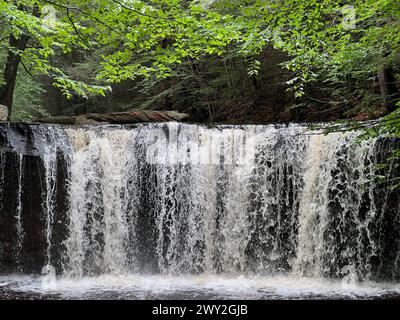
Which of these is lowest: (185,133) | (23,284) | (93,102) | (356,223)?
(23,284)

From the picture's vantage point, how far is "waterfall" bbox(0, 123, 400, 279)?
8.49 m

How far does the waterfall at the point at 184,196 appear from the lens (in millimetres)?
8492

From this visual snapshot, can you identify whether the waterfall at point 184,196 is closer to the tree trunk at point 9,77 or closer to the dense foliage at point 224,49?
the dense foliage at point 224,49

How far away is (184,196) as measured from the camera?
30.5 ft

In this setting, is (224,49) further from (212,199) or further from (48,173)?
(48,173)

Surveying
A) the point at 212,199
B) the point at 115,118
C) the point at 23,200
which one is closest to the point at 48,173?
the point at 23,200

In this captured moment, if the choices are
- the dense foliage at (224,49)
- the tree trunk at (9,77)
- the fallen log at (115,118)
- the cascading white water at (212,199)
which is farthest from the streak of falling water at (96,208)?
the tree trunk at (9,77)

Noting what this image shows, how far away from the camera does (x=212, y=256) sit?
895 centimetres

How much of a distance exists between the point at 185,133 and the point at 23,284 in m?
4.52

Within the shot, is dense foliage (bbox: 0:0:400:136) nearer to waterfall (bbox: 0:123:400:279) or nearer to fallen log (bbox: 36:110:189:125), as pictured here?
fallen log (bbox: 36:110:189:125)
